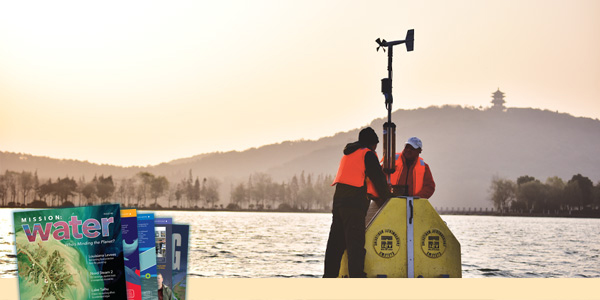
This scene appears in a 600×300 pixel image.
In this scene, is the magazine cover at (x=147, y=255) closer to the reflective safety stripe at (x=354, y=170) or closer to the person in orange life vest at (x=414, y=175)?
the reflective safety stripe at (x=354, y=170)

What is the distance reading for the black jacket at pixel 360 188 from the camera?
664 centimetres

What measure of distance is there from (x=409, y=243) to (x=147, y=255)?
4.37 m

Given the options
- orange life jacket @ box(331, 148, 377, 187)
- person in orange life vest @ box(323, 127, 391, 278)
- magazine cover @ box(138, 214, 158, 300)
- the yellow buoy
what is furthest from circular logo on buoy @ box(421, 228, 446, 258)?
magazine cover @ box(138, 214, 158, 300)

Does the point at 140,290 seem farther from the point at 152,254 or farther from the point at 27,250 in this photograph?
the point at 27,250

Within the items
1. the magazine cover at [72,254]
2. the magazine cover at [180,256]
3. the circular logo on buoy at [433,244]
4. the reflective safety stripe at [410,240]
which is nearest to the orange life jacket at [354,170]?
the reflective safety stripe at [410,240]

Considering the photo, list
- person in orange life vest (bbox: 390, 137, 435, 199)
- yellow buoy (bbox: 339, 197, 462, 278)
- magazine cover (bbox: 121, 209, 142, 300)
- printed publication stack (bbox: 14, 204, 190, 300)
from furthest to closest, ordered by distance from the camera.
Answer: person in orange life vest (bbox: 390, 137, 435, 199) < yellow buoy (bbox: 339, 197, 462, 278) < magazine cover (bbox: 121, 209, 142, 300) < printed publication stack (bbox: 14, 204, 190, 300)

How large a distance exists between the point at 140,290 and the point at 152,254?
0.16 meters

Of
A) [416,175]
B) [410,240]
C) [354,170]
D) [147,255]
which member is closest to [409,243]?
[410,240]

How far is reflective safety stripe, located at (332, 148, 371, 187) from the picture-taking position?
21.7 feet

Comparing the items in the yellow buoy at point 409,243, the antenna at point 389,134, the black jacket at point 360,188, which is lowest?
the yellow buoy at point 409,243

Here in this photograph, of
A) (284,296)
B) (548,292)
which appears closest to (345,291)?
(284,296)

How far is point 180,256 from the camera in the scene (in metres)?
3.09

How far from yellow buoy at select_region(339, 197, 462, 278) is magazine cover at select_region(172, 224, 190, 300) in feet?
12.9

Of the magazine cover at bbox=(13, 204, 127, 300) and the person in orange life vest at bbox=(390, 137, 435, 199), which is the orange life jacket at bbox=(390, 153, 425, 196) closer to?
the person in orange life vest at bbox=(390, 137, 435, 199)
